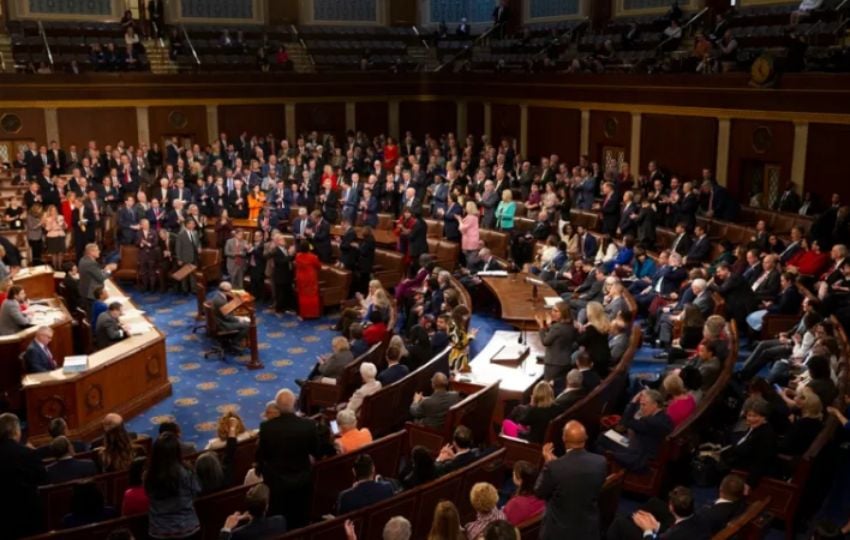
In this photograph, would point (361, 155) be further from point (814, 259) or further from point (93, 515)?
point (93, 515)

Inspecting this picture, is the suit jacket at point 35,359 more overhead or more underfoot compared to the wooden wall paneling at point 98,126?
more underfoot

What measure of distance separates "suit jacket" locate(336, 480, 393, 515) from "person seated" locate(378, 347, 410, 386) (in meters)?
2.81

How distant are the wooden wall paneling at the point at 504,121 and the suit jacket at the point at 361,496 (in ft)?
61.2

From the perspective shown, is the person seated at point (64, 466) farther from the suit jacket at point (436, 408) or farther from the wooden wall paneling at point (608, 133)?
the wooden wall paneling at point (608, 133)

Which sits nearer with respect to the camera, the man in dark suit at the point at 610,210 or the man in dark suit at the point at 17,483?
the man in dark suit at the point at 17,483

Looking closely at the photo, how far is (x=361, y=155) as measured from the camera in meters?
21.8

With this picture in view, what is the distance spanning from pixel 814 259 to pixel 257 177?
38.8 feet

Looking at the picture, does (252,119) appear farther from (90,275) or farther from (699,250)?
(699,250)

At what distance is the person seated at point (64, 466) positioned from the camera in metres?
6.86

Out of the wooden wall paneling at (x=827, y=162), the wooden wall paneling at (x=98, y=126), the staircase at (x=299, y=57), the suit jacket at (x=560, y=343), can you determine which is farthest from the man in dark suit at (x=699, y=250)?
the wooden wall paneling at (x=98, y=126)

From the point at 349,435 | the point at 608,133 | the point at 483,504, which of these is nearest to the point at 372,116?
the point at 608,133

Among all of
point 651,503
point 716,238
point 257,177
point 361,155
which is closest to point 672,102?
point 716,238

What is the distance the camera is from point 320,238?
1565 centimetres

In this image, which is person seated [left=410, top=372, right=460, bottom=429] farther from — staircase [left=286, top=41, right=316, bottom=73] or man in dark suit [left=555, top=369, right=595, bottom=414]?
staircase [left=286, top=41, right=316, bottom=73]
